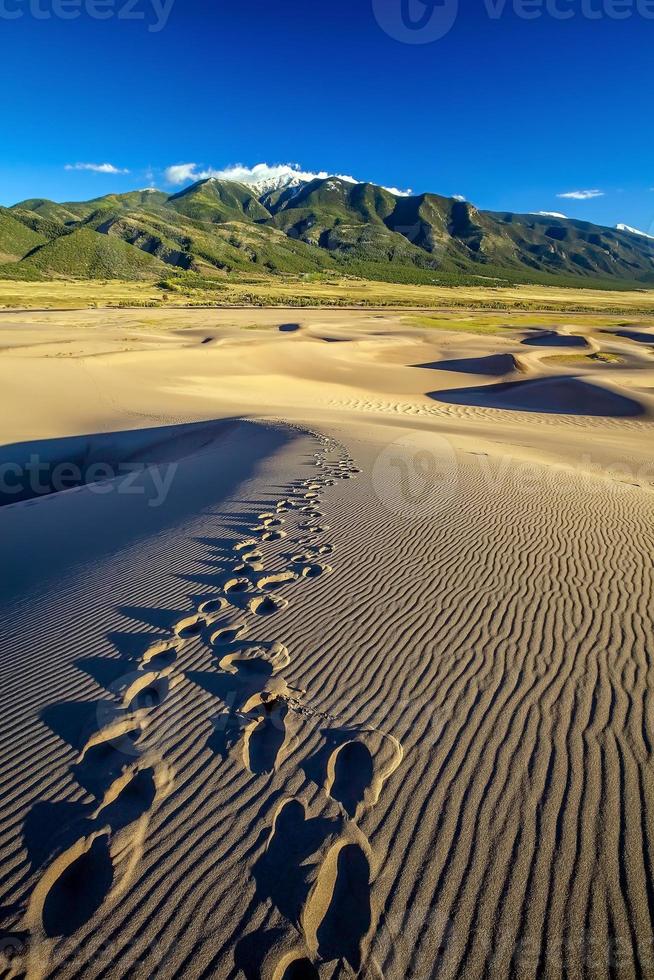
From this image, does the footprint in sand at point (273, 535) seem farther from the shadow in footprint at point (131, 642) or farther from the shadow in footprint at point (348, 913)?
the shadow in footprint at point (348, 913)

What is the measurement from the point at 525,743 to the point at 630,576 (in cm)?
334

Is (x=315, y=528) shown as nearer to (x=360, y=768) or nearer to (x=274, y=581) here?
(x=274, y=581)

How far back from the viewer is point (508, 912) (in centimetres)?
225

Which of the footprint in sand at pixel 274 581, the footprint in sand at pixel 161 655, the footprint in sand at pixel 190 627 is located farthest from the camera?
the footprint in sand at pixel 274 581

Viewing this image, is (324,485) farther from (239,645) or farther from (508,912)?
(508,912)

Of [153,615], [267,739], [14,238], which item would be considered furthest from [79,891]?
[14,238]

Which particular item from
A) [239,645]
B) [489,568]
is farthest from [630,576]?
[239,645]

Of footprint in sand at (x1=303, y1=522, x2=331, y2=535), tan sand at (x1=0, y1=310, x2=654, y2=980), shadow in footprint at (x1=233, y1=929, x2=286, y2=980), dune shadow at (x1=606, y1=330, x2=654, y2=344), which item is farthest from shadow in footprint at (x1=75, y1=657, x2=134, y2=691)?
dune shadow at (x1=606, y1=330, x2=654, y2=344)

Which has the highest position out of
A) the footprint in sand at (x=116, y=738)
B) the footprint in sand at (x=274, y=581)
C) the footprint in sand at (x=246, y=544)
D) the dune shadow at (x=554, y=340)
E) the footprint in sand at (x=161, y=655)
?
the dune shadow at (x=554, y=340)

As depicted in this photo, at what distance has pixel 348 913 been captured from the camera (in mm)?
2250

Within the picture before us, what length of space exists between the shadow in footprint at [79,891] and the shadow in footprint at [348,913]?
1.07 metres

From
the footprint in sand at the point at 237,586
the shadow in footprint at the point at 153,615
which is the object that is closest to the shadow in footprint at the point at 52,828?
the shadow in footprint at the point at 153,615

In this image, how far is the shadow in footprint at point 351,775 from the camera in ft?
8.95

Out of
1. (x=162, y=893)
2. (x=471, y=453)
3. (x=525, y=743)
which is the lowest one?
(x=162, y=893)
